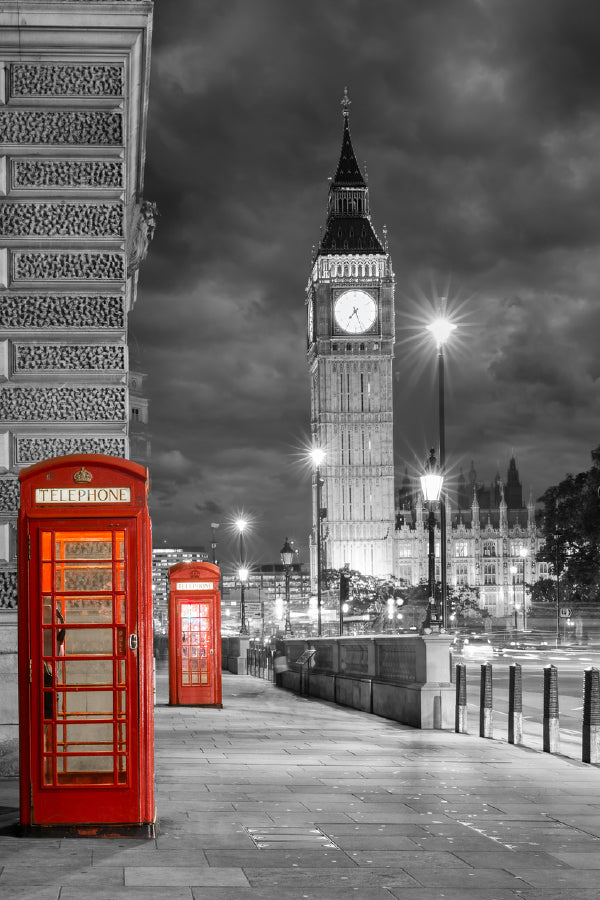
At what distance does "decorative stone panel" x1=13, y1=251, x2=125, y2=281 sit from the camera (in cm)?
1002

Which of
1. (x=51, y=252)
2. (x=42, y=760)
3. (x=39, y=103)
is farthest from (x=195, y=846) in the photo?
(x=39, y=103)

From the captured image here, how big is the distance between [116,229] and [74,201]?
0.43 metres

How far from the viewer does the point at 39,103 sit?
33.6 feet

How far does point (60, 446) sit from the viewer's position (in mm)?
9891

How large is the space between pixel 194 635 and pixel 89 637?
40.4 ft

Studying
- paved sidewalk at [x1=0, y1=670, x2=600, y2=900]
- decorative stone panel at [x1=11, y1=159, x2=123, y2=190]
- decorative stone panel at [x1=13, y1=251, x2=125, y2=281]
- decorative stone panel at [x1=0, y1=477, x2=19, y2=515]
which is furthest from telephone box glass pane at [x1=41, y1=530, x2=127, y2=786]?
decorative stone panel at [x1=11, y1=159, x2=123, y2=190]

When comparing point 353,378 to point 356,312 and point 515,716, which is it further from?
point 515,716

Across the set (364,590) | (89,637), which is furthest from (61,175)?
(364,590)

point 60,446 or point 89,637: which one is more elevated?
point 60,446

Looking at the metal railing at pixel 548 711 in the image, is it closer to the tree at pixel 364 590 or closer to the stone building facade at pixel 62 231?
the stone building facade at pixel 62 231

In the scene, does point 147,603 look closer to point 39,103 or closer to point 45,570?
point 45,570

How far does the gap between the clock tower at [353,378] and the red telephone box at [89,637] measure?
421 feet

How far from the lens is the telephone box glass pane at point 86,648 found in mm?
7020

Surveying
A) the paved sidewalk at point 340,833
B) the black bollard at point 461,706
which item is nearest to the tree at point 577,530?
the black bollard at point 461,706
